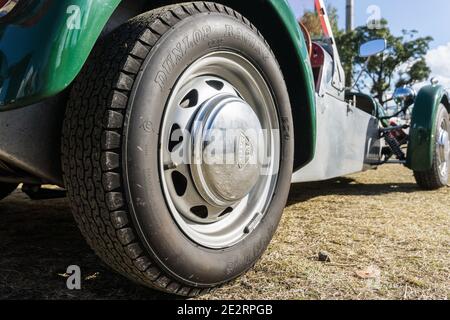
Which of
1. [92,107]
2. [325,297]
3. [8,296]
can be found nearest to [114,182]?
[92,107]

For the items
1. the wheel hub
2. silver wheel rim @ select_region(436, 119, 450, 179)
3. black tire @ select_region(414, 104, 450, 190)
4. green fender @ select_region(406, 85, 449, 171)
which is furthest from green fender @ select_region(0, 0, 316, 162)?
silver wheel rim @ select_region(436, 119, 450, 179)

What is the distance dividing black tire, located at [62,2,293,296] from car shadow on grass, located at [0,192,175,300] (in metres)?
0.19

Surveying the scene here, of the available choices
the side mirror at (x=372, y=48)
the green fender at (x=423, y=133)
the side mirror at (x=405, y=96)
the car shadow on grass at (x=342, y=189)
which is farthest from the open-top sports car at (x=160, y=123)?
the side mirror at (x=405, y=96)

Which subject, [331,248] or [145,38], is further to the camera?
[331,248]

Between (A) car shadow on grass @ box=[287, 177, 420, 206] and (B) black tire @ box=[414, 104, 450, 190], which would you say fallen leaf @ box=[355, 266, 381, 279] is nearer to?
Answer: (A) car shadow on grass @ box=[287, 177, 420, 206]

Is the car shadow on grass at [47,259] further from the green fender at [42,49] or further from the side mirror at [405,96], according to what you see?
the side mirror at [405,96]

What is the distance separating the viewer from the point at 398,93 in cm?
440

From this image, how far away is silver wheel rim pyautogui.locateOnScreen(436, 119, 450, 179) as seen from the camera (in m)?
3.90

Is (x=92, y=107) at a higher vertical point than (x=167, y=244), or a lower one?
higher

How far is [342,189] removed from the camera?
382 cm

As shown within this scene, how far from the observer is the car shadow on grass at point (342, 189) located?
3.41 meters

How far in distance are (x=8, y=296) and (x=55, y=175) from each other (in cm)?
43

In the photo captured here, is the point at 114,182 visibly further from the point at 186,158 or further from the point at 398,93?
the point at 398,93

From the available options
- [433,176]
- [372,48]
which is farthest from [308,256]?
[433,176]
